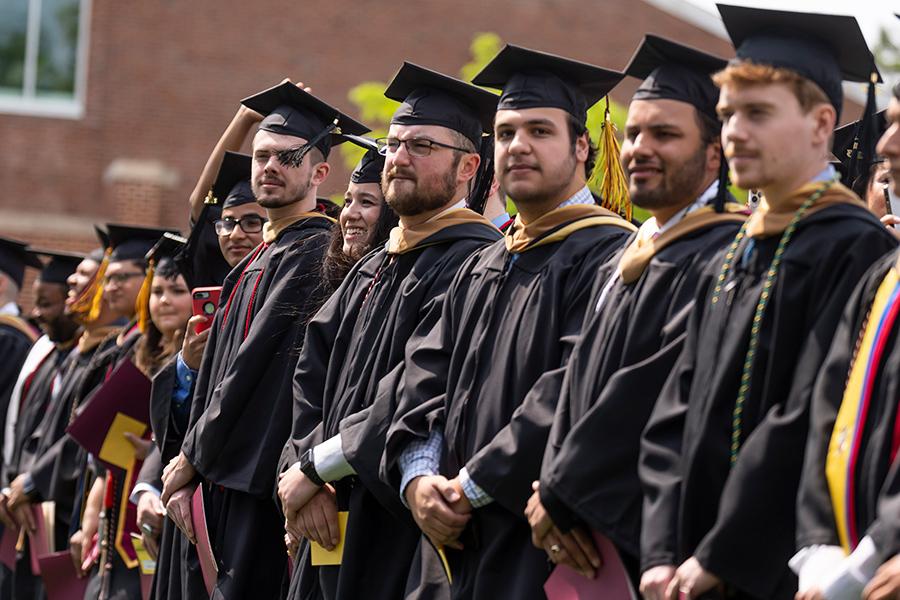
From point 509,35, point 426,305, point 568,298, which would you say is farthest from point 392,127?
point 509,35

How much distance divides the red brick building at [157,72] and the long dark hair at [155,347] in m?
11.7

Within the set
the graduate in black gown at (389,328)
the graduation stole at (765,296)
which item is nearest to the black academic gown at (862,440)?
the graduation stole at (765,296)

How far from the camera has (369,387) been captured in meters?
5.51

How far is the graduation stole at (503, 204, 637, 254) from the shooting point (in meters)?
4.83

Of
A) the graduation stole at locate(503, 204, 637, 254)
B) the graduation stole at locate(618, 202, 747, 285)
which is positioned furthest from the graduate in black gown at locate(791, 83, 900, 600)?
the graduation stole at locate(503, 204, 637, 254)

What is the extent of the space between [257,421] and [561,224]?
2.00m

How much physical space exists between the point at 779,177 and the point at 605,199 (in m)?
1.70

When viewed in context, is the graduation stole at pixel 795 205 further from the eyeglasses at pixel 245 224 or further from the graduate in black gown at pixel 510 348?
the eyeglasses at pixel 245 224

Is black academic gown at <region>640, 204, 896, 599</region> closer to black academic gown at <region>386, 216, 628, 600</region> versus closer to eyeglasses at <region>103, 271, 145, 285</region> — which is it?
black academic gown at <region>386, 216, 628, 600</region>

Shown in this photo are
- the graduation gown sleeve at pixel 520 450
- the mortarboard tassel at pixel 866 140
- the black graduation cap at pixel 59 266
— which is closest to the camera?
the mortarboard tassel at pixel 866 140

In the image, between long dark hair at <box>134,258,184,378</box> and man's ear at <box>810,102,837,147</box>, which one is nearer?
man's ear at <box>810,102,837,147</box>

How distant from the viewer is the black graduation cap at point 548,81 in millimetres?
4949

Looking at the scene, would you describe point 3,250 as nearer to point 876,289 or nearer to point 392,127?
point 392,127

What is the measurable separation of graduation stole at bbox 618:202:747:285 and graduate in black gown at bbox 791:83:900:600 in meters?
0.74
